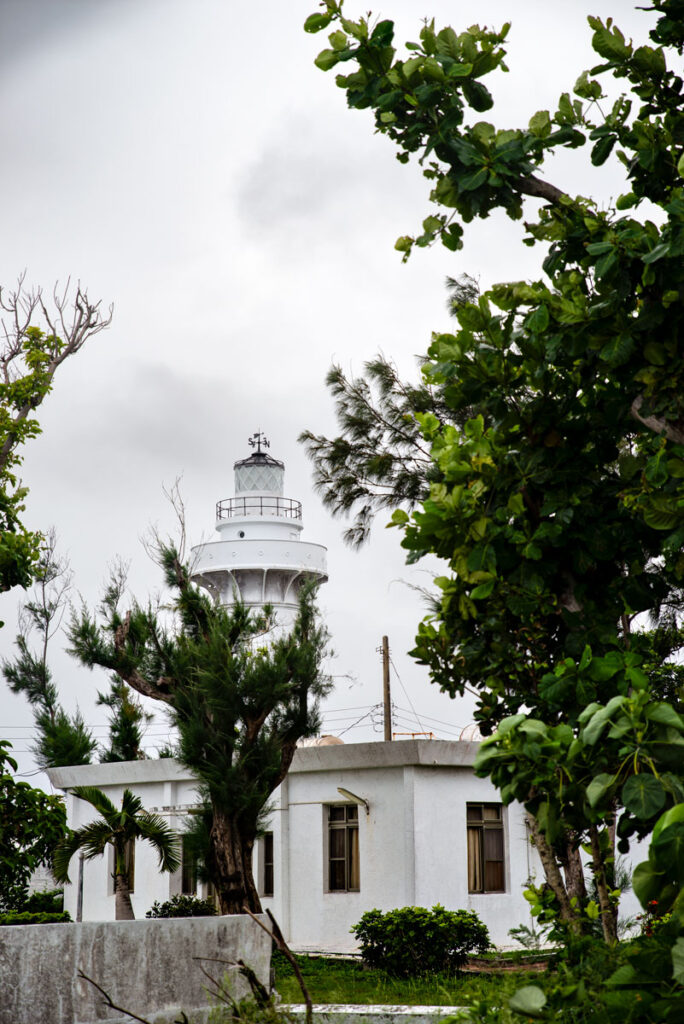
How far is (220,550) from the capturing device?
3073 cm

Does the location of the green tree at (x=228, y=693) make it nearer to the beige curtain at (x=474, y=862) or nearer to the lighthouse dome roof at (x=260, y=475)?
the beige curtain at (x=474, y=862)

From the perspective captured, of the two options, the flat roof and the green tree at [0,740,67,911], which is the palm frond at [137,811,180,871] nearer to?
the flat roof

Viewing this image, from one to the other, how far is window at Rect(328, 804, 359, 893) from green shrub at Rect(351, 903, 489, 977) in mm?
3743

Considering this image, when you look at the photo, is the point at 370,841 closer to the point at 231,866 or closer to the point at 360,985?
the point at 231,866


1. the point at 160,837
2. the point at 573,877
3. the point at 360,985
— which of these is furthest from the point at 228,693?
the point at 573,877

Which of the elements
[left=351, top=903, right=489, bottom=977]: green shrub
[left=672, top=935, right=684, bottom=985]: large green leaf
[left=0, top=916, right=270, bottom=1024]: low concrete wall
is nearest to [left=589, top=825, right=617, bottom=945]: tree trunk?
[left=672, top=935, right=684, bottom=985]: large green leaf

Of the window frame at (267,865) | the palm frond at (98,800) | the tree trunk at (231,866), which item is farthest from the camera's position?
the window frame at (267,865)

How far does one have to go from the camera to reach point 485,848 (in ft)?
55.9

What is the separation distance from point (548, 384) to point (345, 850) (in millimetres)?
14907

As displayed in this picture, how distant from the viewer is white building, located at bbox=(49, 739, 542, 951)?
639 inches

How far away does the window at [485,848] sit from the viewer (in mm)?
16859

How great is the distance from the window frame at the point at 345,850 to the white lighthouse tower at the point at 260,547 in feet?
41.3

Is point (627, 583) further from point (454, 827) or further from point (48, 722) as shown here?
point (48, 722)

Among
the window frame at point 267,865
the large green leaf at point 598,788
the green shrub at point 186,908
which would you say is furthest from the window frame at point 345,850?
the large green leaf at point 598,788
